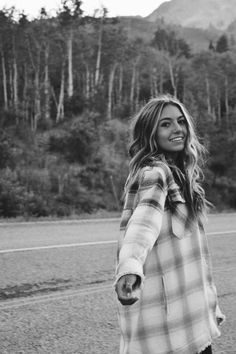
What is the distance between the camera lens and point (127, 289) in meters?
1.58

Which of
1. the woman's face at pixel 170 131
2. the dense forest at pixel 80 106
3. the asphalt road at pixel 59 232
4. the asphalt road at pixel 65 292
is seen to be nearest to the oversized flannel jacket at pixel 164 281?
the woman's face at pixel 170 131

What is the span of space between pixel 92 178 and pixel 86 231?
19.3 meters

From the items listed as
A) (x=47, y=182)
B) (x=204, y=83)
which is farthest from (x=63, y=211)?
(x=204, y=83)

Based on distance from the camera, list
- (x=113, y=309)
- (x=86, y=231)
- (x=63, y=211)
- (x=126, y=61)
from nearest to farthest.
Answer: (x=113, y=309) < (x=86, y=231) < (x=63, y=211) < (x=126, y=61)

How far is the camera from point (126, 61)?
→ 52719 millimetres

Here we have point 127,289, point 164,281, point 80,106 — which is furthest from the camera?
point 80,106

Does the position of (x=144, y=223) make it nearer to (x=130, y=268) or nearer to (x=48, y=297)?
(x=130, y=268)

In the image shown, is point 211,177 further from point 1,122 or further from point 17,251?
point 17,251

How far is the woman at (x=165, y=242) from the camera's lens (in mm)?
1818

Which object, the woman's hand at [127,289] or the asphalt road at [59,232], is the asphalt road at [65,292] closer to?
the asphalt road at [59,232]

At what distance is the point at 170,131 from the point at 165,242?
438 mm

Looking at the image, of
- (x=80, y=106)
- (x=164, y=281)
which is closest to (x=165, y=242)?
(x=164, y=281)

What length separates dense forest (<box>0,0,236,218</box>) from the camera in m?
26.1

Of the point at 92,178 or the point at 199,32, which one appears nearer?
the point at 92,178
